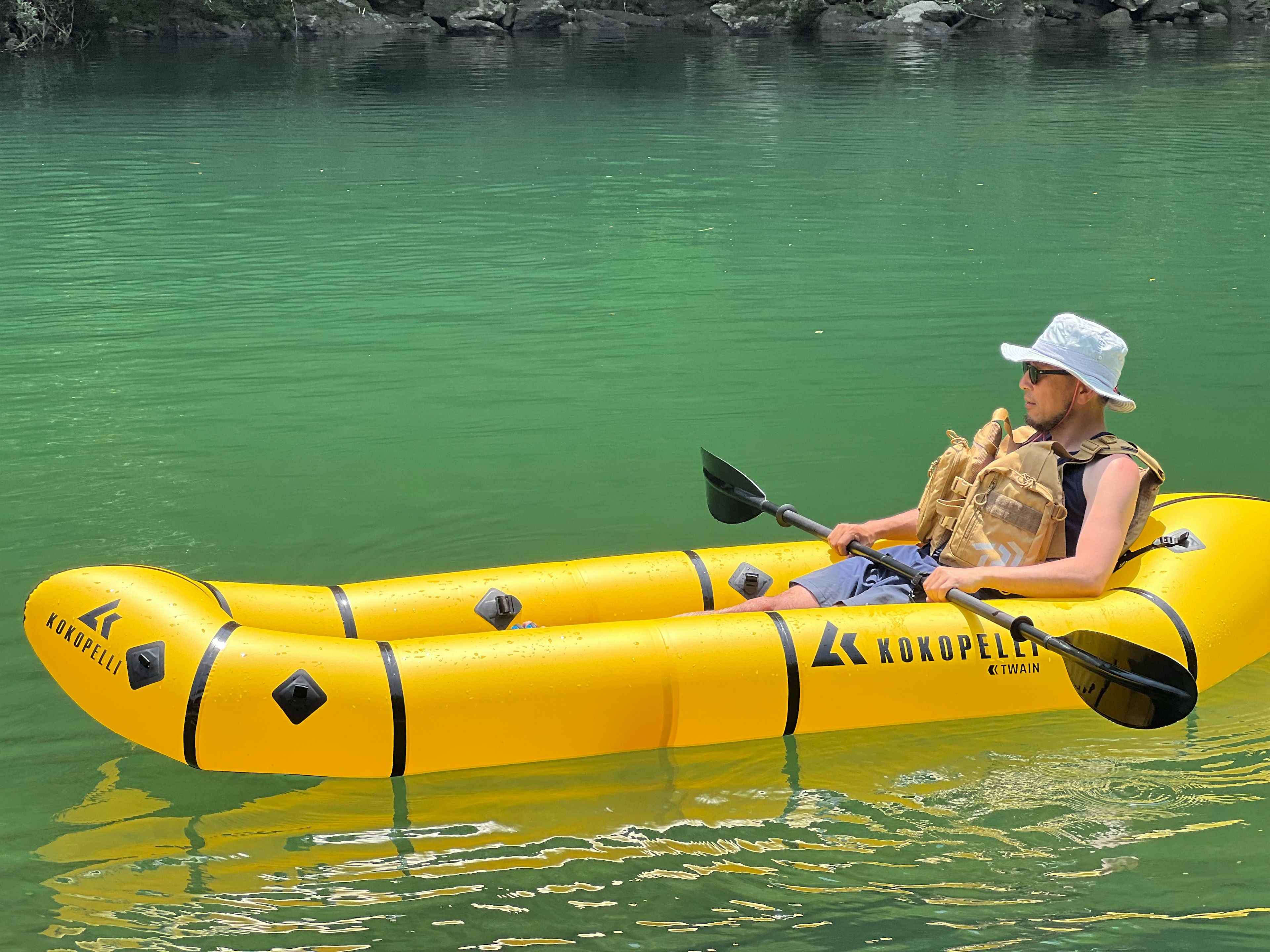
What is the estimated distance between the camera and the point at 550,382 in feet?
23.7

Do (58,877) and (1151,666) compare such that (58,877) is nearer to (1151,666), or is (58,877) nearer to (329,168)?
(1151,666)

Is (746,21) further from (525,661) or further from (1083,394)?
(525,661)

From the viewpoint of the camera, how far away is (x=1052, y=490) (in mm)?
3697

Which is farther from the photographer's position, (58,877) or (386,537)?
(386,537)

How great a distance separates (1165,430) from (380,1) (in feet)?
103

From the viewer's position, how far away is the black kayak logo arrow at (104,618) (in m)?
3.59

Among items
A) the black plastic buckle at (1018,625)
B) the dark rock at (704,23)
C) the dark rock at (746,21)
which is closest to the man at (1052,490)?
the black plastic buckle at (1018,625)

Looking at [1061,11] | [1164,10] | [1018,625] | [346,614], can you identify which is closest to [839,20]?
[1061,11]

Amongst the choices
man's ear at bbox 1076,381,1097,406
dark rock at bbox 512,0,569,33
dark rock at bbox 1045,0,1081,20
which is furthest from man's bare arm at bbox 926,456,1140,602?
dark rock at bbox 1045,0,1081,20

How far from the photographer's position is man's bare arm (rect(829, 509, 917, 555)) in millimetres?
4133

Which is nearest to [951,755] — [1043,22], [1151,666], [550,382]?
[1151,666]

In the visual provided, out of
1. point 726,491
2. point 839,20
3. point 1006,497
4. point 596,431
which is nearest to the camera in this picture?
point 1006,497

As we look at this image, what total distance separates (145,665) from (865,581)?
207cm

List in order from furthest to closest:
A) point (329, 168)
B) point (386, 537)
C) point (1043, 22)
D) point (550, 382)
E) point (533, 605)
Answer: point (1043, 22) → point (329, 168) → point (550, 382) → point (386, 537) → point (533, 605)
